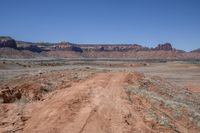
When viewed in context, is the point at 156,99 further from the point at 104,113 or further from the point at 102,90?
the point at 104,113

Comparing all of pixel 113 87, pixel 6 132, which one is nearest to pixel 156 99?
pixel 113 87

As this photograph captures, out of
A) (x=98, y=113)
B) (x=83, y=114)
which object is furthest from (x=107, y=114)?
(x=83, y=114)

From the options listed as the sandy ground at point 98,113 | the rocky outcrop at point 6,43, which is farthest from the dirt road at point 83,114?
the rocky outcrop at point 6,43

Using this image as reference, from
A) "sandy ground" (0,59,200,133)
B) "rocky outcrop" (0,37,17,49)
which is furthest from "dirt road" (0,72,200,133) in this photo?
→ "rocky outcrop" (0,37,17,49)

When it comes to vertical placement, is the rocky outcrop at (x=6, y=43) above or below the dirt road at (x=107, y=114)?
above

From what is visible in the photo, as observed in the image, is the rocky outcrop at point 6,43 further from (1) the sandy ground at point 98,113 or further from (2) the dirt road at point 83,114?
(2) the dirt road at point 83,114

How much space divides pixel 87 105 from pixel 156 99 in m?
6.04

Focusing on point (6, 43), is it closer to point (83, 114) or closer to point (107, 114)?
point (107, 114)

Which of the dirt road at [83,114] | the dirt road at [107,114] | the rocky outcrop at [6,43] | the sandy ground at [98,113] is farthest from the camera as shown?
the rocky outcrop at [6,43]

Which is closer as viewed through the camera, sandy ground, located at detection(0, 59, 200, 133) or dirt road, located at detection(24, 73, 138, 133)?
dirt road, located at detection(24, 73, 138, 133)

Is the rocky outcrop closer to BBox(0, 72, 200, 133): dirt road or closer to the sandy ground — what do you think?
the sandy ground

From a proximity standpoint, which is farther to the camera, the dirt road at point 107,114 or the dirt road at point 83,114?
the dirt road at point 107,114

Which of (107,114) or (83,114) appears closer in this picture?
(83,114)

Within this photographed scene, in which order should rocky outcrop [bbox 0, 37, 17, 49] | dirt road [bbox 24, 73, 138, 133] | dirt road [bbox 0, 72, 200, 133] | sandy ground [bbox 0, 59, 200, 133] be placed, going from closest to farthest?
dirt road [bbox 24, 73, 138, 133], dirt road [bbox 0, 72, 200, 133], sandy ground [bbox 0, 59, 200, 133], rocky outcrop [bbox 0, 37, 17, 49]
